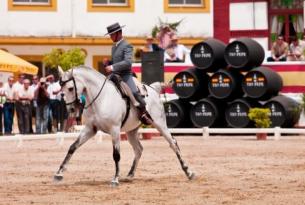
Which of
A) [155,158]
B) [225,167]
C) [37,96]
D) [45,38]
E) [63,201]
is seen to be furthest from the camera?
[45,38]

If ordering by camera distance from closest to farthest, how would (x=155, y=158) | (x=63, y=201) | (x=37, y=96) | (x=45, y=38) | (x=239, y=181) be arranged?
(x=63, y=201), (x=239, y=181), (x=155, y=158), (x=37, y=96), (x=45, y=38)

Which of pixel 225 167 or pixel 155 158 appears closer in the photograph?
pixel 225 167

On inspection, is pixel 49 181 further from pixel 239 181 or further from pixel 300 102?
pixel 300 102

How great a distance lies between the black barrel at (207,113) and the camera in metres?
34.7

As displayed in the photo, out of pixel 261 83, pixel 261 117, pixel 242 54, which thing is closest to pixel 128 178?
pixel 261 117

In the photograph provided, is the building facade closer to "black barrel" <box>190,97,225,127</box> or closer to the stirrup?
"black barrel" <box>190,97,225,127</box>

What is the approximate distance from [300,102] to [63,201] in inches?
748

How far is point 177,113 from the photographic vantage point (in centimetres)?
3516

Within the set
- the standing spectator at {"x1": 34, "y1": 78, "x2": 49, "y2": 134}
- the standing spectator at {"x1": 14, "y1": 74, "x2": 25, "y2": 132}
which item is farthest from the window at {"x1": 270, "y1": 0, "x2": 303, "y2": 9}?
the standing spectator at {"x1": 14, "y1": 74, "x2": 25, "y2": 132}

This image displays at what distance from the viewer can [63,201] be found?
1641cm

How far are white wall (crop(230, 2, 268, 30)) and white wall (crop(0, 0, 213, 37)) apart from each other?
1.47 meters

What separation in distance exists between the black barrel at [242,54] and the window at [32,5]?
50.9 feet

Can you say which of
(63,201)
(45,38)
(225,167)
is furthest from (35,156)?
(45,38)

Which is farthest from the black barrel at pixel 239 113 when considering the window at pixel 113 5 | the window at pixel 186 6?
the window at pixel 113 5
